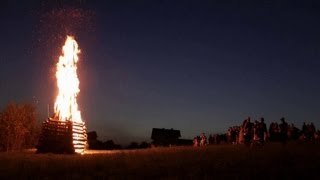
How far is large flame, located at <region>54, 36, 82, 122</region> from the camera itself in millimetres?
33250

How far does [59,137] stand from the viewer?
31.4 metres

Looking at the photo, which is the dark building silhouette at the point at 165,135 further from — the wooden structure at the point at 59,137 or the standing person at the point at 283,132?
the wooden structure at the point at 59,137

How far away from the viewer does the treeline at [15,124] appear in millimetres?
47188

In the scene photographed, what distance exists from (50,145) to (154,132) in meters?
64.7

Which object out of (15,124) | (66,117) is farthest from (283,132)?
(15,124)

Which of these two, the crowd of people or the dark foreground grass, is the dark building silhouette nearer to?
the crowd of people

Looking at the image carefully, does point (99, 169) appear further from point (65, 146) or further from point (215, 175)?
point (65, 146)

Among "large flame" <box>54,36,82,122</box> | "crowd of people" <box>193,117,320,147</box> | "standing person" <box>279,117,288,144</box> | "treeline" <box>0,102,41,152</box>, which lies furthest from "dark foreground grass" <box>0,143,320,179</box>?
"treeline" <box>0,102,41,152</box>

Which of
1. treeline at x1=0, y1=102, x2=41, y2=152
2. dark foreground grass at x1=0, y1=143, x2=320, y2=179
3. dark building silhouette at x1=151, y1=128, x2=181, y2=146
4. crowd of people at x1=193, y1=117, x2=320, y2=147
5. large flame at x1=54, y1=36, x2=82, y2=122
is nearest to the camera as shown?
dark foreground grass at x1=0, y1=143, x2=320, y2=179

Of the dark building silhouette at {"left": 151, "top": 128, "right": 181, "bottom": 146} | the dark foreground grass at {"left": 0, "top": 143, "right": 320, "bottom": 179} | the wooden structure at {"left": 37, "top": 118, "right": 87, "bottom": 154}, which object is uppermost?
the dark building silhouette at {"left": 151, "top": 128, "right": 181, "bottom": 146}

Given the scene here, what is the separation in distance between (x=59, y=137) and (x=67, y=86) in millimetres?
3958

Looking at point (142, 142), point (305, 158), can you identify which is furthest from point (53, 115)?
point (142, 142)

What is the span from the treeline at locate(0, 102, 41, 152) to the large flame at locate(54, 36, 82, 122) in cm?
1532

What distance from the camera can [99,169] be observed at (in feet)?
62.1
